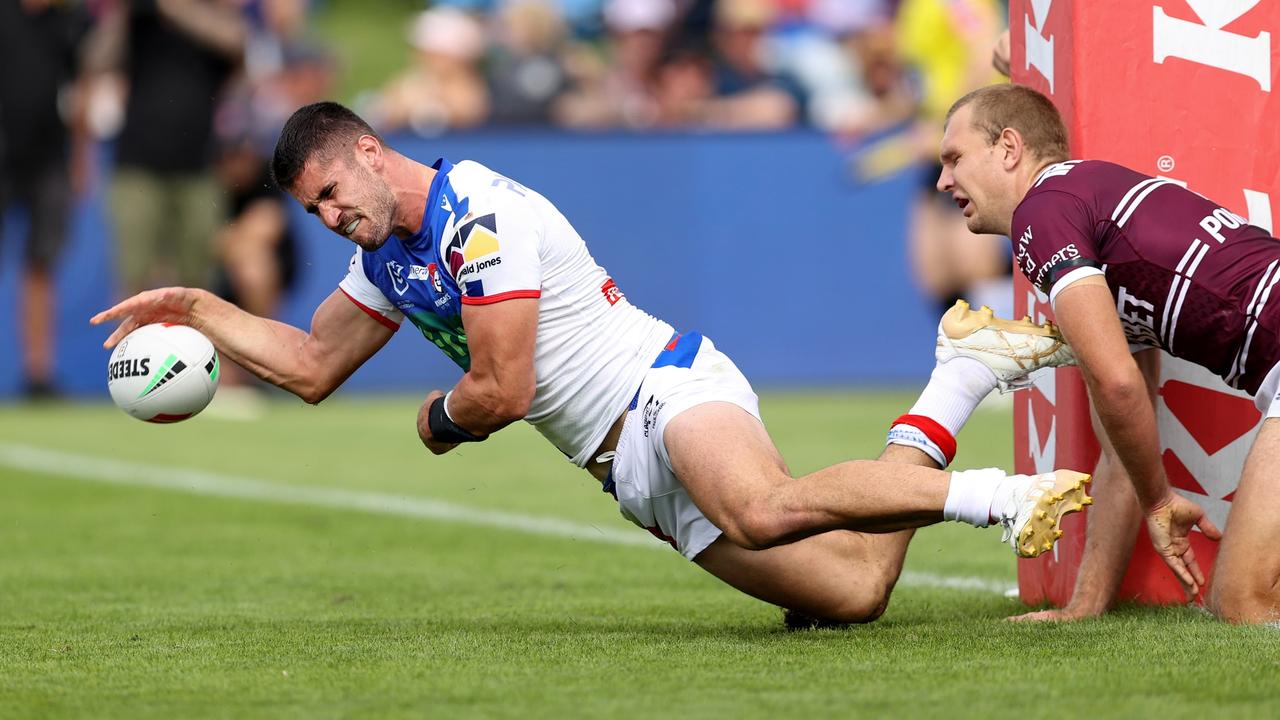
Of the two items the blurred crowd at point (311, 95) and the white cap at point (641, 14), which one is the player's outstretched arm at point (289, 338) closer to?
the blurred crowd at point (311, 95)

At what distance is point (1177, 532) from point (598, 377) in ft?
5.35

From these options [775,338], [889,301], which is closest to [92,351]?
[775,338]

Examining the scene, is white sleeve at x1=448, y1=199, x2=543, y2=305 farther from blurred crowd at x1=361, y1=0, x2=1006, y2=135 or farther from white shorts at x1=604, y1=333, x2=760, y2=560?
blurred crowd at x1=361, y1=0, x2=1006, y2=135

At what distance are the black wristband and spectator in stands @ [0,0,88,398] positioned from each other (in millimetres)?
9862

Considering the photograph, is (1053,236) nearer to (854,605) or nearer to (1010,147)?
(1010,147)

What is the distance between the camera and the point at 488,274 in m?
4.98

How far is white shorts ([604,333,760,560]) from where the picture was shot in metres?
→ 5.14

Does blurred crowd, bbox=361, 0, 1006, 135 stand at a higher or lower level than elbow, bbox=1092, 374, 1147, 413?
higher

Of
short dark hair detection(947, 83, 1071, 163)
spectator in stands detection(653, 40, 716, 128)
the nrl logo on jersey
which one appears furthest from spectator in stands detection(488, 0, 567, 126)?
short dark hair detection(947, 83, 1071, 163)

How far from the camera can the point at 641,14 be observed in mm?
17156

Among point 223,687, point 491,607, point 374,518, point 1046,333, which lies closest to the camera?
point 223,687

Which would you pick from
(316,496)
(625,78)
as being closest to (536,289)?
(316,496)

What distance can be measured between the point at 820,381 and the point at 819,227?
127cm

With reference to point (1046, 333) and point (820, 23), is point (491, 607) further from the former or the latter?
point (820, 23)
